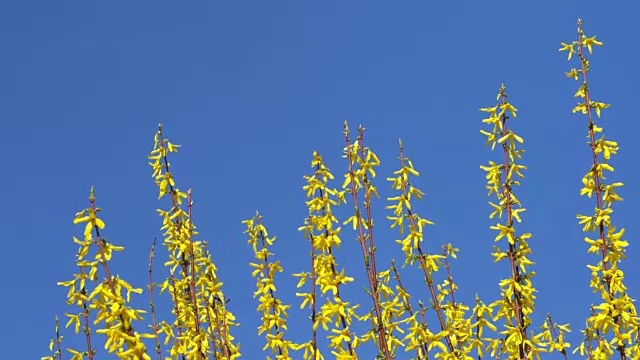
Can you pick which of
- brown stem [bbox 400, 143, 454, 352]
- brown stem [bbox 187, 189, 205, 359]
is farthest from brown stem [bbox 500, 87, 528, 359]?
brown stem [bbox 187, 189, 205, 359]

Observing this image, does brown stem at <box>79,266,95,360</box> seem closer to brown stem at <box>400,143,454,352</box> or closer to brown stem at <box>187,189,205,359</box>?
brown stem at <box>187,189,205,359</box>

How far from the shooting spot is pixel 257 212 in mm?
6445

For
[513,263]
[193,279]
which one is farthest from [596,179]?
[193,279]

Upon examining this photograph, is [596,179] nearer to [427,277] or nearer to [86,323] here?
[427,277]

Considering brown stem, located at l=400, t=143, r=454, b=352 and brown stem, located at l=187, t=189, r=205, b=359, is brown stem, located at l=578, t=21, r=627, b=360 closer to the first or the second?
brown stem, located at l=400, t=143, r=454, b=352

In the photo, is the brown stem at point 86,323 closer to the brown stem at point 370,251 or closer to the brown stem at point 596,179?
the brown stem at point 370,251

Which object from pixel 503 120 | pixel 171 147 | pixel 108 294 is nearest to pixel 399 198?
pixel 503 120

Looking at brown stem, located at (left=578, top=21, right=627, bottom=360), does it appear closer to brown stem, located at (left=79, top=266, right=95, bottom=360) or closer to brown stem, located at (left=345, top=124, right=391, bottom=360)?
brown stem, located at (left=345, top=124, right=391, bottom=360)

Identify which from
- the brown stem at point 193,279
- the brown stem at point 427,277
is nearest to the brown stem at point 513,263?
the brown stem at point 427,277

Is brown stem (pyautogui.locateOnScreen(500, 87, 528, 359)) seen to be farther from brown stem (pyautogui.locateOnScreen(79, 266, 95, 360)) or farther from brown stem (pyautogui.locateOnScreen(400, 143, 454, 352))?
brown stem (pyautogui.locateOnScreen(79, 266, 95, 360))

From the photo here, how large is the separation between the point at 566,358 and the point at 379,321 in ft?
7.19

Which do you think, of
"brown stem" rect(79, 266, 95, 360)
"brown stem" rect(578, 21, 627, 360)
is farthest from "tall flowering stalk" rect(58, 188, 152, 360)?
"brown stem" rect(578, 21, 627, 360)

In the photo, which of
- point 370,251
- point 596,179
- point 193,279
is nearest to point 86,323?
point 193,279

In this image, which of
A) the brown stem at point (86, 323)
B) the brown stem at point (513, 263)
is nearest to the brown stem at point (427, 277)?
the brown stem at point (513, 263)
